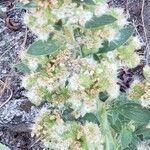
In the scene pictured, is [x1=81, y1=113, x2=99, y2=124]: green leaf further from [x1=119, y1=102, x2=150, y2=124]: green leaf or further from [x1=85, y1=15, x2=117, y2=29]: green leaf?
[x1=85, y1=15, x2=117, y2=29]: green leaf

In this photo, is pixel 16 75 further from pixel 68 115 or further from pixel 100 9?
pixel 100 9

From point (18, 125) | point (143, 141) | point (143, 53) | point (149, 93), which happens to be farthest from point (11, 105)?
point (149, 93)

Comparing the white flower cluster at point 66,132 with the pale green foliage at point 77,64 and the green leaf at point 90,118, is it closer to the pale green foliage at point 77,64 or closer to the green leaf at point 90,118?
the pale green foliage at point 77,64

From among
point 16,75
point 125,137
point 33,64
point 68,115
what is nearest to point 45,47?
point 33,64

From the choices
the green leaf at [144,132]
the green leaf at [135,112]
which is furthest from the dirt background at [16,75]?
the green leaf at [135,112]

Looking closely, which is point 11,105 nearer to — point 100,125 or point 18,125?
point 18,125

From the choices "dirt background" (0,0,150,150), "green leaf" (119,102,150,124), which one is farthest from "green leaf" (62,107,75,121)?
"dirt background" (0,0,150,150)
